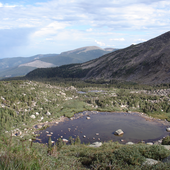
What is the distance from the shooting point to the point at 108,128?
2436 centimetres

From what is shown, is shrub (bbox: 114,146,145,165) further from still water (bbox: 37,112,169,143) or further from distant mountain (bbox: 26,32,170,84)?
distant mountain (bbox: 26,32,170,84)

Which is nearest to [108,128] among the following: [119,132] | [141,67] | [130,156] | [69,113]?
[119,132]

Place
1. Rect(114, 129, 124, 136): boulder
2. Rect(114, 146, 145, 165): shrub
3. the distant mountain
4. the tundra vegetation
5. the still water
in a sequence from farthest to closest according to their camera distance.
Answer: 1. the distant mountain
2. Rect(114, 129, 124, 136): boulder
3. the still water
4. the tundra vegetation
5. Rect(114, 146, 145, 165): shrub

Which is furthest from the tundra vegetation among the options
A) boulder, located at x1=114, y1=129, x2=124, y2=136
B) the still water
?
boulder, located at x1=114, y1=129, x2=124, y2=136

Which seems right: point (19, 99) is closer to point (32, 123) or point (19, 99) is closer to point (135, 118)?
point (32, 123)

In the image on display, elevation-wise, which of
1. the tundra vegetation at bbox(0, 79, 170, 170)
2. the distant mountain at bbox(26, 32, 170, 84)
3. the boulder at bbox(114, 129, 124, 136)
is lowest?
the boulder at bbox(114, 129, 124, 136)

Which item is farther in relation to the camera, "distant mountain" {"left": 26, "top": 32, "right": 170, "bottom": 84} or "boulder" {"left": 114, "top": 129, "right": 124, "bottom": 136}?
"distant mountain" {"left": 26, "top": 32, "right": 170, "bottom": 84}

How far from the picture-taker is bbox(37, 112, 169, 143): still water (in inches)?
840

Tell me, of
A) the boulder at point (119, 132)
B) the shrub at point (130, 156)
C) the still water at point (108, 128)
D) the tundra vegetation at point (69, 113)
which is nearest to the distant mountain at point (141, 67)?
the tundra vegetation at point (69, 113)

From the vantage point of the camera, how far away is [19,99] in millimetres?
28797

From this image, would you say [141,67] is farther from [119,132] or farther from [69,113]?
[119,132]

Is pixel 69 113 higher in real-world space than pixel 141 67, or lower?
lower

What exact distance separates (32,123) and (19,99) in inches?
258

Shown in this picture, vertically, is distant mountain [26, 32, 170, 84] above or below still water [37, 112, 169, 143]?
above
